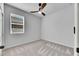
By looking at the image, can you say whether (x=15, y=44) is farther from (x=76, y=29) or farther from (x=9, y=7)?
(x=76, y=29)

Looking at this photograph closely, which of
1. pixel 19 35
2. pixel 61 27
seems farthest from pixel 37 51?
pixel 61 27

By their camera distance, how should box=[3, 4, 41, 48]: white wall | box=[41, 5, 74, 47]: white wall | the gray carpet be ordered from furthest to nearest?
box=[41, 5, 74, 47]: white wall → box=[3, 4, 41, 48]: white wall → the gray carpet

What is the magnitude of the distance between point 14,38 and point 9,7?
5.84ft

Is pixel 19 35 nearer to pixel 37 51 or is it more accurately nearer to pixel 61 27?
pixel 37 51

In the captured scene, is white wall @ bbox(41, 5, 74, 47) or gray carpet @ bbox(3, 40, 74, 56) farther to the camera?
white wall @ bbox(41, 5, 74, 47)

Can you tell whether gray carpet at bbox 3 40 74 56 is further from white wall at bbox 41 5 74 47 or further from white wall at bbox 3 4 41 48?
white wall at bbox 41 5 74 47

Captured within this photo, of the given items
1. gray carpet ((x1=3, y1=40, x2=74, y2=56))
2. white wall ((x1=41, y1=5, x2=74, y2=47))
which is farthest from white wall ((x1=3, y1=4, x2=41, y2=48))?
white wall ((x1=41, y1=5, x2=74, y2=47))

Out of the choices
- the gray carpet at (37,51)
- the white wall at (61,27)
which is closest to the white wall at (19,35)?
the gray carpet at (37,51)

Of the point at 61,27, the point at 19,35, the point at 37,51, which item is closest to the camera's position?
the point at 37,51

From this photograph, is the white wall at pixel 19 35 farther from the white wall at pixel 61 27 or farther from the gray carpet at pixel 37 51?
the white wall at pixel 61 27

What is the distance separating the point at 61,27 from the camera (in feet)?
15.0

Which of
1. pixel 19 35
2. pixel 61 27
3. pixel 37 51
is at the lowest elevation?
pixel 37 51

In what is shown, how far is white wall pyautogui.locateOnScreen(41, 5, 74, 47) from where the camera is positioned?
12.9ft

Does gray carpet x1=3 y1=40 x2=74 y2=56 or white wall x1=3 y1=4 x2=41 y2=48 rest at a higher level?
white wall x1=3 y1=4 x2=41 y2=48
